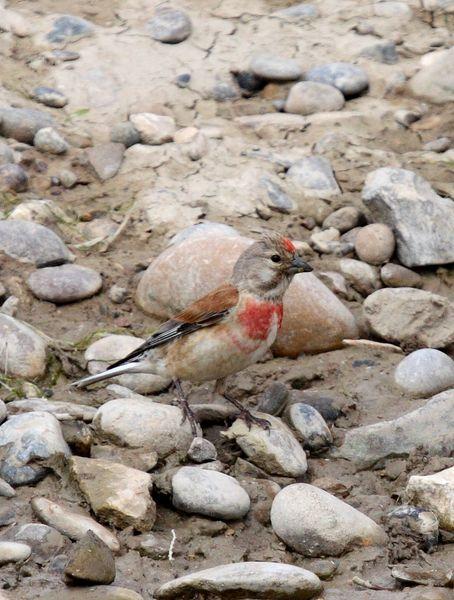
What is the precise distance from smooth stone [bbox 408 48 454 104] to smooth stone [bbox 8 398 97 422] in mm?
4346

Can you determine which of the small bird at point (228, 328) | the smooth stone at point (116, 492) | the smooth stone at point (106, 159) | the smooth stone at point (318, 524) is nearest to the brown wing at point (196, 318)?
the small bird at point (228, 328)

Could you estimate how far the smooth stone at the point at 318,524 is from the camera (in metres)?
5.09

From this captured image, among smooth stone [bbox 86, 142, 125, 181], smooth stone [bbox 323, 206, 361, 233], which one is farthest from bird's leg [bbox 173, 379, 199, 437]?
smooth stone [bbox 86, 142, 125, 181]

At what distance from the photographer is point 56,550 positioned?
4.92 m

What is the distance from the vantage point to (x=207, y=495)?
5223 millimetres

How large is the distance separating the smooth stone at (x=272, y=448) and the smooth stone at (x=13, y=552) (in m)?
1.31

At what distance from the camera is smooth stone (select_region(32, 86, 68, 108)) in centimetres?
889

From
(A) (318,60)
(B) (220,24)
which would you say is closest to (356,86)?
(A) (318,60)

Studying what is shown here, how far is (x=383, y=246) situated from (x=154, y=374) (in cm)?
195

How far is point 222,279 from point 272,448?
1490 mm

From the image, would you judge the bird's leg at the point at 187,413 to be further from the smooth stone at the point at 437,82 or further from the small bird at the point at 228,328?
the smooth stone at the point at 437,82

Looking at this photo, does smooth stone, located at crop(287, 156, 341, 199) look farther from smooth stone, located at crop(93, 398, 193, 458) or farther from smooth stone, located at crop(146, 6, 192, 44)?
smooth stone, located at crop(93, 398, 193, 458)

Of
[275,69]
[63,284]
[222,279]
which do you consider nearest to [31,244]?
[63,284]

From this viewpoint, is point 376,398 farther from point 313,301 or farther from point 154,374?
point 154,374
